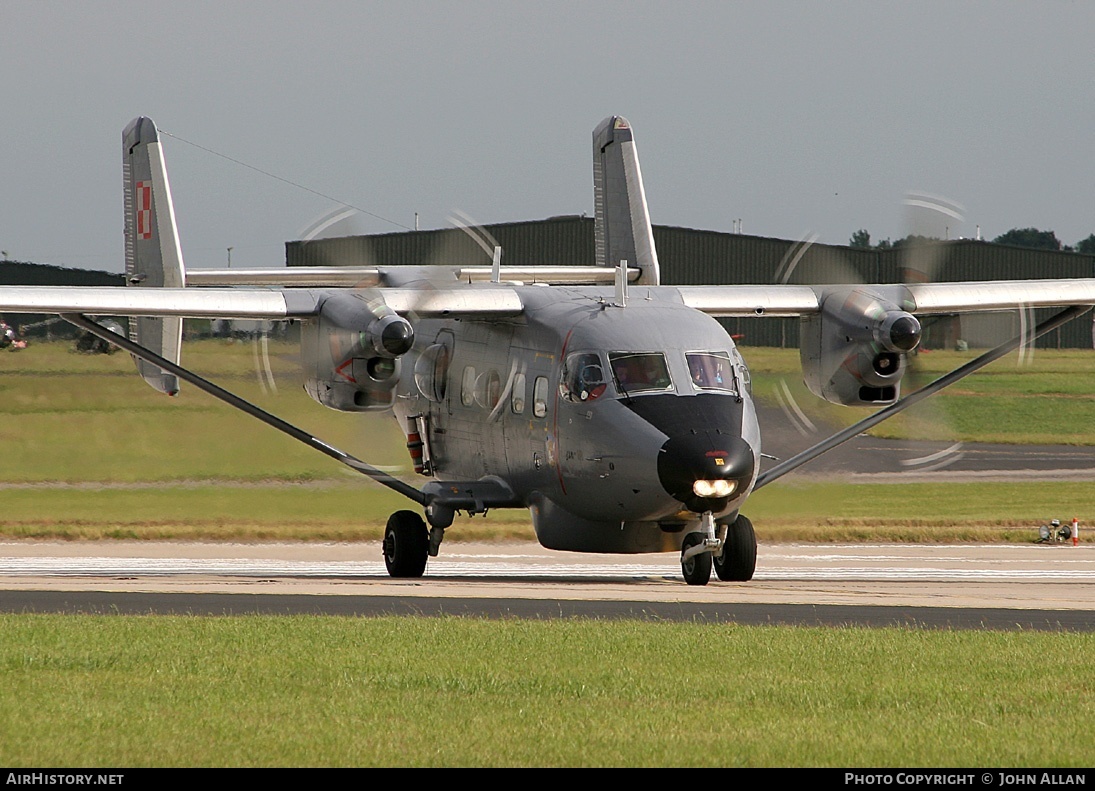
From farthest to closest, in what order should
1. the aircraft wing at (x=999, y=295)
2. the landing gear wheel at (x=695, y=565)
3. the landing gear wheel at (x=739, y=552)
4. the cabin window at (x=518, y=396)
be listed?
1. the aircraft wing at (x=999, y=295)
2. the landing gear wheel at (x=739, y=552)
3. the cabin window at (x=518, y=396)
4. the landing gear wheel at (x=695, y=565)

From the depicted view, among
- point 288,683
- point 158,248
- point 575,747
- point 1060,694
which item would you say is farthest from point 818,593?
point 158,248

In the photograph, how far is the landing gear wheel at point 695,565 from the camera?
2177cm

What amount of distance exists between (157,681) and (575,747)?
13.1 feet

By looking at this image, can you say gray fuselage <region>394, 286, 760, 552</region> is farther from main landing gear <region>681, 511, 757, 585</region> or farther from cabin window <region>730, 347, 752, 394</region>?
main landing gear <region>681, 511, 757, 585</region>

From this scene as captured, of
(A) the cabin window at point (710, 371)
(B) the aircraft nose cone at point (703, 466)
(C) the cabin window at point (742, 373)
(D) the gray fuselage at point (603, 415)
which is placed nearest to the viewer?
(B) the aircraft nose cone at point (703, 466)

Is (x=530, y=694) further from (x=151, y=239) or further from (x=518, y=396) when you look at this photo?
(x=151, y=239)

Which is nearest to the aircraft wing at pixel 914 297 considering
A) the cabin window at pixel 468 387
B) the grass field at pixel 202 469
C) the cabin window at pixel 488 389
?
the grass field at pixel 202 469

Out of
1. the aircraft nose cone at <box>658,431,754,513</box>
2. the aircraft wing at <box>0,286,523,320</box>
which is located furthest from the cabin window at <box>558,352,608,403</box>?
the aircraft wing at <box>0,286,523,320</box>

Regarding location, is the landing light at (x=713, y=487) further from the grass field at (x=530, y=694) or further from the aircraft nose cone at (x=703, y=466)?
the grass field at (x=530, y=694)

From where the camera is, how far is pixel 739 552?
23734mm

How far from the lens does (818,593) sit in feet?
69.3

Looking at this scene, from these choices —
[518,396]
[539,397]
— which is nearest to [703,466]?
[539,397]

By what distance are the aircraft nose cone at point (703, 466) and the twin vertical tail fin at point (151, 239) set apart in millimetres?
11362

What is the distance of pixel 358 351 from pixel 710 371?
16.1ft
